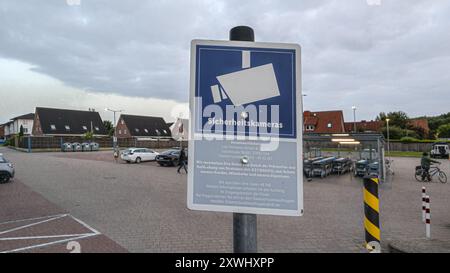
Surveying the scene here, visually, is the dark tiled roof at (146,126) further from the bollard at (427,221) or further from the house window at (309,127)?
the bollard at (427,221)

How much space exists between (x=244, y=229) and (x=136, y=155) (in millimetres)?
25874

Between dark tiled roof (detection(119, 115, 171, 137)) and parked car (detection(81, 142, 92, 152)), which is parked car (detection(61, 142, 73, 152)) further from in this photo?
dark tiled roof (detection(119, 115, 171, 137))

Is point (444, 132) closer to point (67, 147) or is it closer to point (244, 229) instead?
point (67, 147)

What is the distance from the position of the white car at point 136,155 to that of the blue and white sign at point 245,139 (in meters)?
25.4

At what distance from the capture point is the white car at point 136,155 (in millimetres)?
25625

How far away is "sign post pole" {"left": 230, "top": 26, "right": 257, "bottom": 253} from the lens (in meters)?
1.75

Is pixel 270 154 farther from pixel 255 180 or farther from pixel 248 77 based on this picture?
pixel 248 77

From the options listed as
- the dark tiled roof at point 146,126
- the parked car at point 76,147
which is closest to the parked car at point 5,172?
the parked car at point 76,147

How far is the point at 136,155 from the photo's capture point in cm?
2620

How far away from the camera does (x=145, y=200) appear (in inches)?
359

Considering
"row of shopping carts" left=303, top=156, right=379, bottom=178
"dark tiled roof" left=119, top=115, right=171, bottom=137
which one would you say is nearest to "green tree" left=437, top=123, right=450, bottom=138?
"row of shopping carts" left=303, top=156, right=379, bottom=178

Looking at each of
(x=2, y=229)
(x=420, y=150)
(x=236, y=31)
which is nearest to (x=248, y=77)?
(x=236, y=31)

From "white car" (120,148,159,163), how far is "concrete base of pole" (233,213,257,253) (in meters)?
25.4

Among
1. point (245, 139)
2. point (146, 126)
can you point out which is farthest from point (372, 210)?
point (146, 126)
